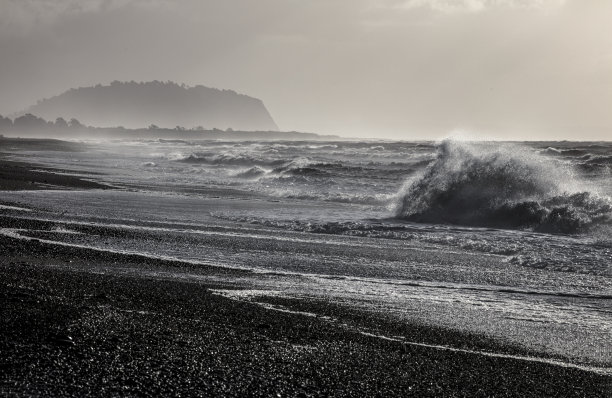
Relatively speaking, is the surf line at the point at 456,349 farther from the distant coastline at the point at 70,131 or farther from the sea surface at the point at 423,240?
the distant coastline at the point at 70,131

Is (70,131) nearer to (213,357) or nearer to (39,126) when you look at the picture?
(39,126)

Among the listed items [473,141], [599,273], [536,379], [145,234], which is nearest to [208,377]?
[536,379]

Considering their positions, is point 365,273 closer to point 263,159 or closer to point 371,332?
point 371,332

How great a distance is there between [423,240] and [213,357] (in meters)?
7.05

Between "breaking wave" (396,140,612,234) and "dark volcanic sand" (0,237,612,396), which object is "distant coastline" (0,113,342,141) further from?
"dark volcanic sand" (0,237,612,396)

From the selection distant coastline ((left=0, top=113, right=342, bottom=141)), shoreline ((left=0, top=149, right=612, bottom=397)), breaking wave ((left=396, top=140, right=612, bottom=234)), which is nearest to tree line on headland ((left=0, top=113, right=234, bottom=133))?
distant coastline ((left=0, top=113, right=342, bottom=141))

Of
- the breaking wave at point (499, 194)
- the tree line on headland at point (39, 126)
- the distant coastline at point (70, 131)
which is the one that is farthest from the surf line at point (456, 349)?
the tree line on headland at point (39, 126)

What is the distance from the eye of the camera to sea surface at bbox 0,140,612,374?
5922mm

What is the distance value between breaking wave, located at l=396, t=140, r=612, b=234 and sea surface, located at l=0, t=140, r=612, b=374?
0.11 ft

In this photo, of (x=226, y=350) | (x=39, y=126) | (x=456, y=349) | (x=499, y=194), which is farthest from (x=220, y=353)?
(x=39, y=126)

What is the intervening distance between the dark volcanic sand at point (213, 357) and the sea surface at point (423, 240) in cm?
60

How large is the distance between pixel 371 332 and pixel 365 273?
8.47 ft

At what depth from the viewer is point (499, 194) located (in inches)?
577

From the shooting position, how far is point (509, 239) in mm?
10836
